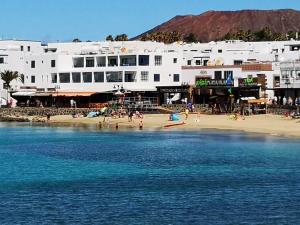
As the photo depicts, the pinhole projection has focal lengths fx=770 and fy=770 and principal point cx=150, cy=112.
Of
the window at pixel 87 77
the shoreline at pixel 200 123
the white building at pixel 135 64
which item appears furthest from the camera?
the window at pixel 87 77

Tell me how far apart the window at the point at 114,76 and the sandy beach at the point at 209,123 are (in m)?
13.9

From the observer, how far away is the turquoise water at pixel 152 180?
35.7 metres

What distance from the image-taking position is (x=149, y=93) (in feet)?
368

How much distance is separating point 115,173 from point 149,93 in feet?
206

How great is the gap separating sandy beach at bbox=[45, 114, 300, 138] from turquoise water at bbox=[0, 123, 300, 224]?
5.02 m

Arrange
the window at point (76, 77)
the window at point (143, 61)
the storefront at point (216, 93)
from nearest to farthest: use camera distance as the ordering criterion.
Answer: the storefront at point (216, 93)
the window at point (143, 61)
the window at point (76, 77)

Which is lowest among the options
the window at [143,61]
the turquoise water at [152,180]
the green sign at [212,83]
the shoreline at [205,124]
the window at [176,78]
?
the turquoise water at [152,180]

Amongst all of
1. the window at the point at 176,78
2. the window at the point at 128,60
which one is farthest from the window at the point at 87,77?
the window at the point at 176,78

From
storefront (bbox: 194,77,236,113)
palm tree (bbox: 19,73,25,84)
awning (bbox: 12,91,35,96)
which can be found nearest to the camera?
storefront (bbox: 194,77,236,113)

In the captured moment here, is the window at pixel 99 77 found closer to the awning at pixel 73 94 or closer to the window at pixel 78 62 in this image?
the awning at pixel 73 94

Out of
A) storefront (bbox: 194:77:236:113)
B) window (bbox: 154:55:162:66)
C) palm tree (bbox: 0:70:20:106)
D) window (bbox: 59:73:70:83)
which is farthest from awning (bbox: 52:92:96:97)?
storefront (bbox: 194:77:236:113)

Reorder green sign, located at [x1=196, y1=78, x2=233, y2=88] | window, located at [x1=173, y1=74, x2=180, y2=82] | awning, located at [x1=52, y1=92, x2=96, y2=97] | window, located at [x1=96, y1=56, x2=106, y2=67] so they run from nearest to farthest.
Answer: green sign, located at [x1=196, y1=78, x2=233, y2=88] < awning, located at [x1=52, y1=92, x2=96, y2=97] < window, located at [x1=173, y1=74, x2=180, y2=82] < window, located at [x1=96, y1=56, x2=106, y2=67]

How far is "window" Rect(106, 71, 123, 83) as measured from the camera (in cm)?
11462

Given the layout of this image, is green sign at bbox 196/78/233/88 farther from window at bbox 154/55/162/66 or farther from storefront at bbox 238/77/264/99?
window at bbox 154/55/162/66
